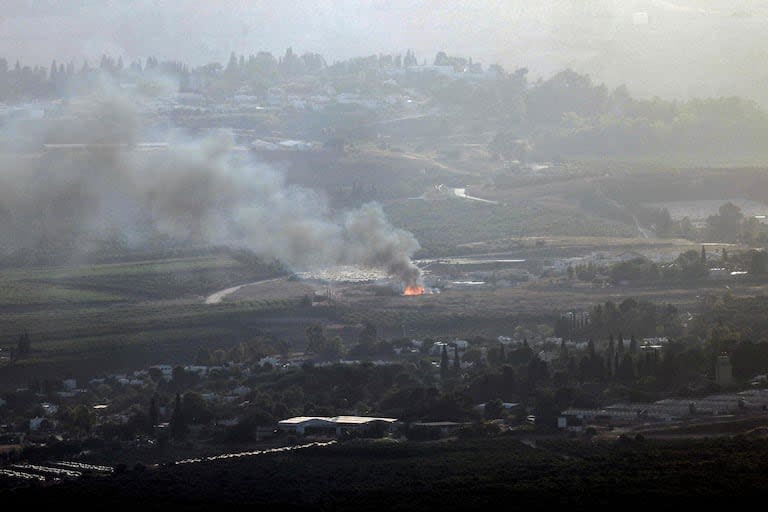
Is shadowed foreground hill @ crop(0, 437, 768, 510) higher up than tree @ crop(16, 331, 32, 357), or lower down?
lower down

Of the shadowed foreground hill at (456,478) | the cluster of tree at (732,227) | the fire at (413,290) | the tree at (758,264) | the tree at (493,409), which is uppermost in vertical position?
the cluster of tree at (732,227)

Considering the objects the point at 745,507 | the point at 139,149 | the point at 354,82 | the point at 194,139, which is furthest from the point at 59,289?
the point at 354,82

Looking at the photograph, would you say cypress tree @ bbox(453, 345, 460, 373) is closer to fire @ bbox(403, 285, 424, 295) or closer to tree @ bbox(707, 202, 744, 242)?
fire @ bbox(403, 285, 424, 295)

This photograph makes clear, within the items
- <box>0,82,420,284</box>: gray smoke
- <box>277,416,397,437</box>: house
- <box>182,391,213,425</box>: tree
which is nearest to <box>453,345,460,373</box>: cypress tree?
<box>277,416,397,437</box>: house

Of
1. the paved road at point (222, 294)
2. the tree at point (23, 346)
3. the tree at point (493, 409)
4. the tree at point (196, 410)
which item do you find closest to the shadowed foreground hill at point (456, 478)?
the tree at point (493, 409)

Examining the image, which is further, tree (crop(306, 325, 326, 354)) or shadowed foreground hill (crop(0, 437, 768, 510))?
tree (crop(306, 325, 326, 354))

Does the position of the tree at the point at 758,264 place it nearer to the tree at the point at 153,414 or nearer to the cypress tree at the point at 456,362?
the cypress tree at the point at 456,362
